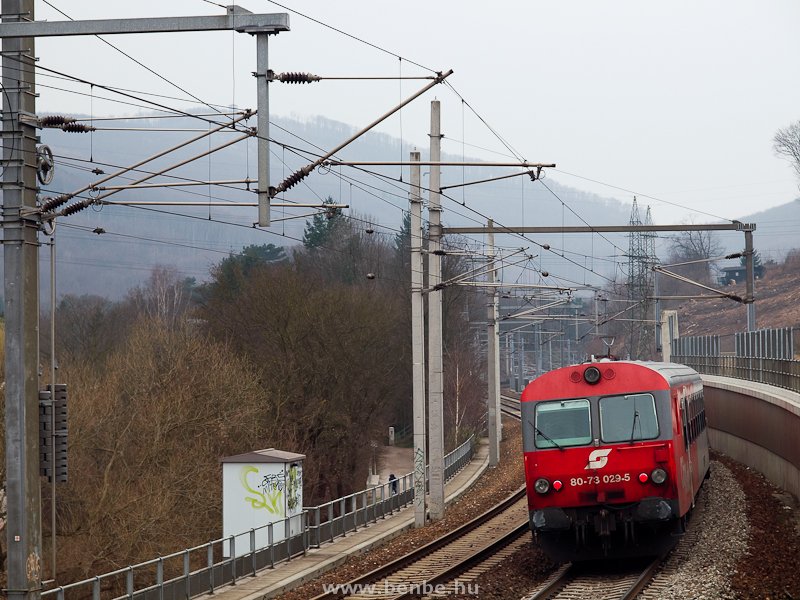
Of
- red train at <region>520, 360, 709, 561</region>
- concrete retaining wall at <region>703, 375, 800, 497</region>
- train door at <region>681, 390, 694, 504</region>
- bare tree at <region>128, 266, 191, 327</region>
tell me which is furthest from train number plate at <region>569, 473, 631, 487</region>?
bare tree at <region>128, 266, 191, 327</region>

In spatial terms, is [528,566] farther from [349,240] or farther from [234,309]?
[349,240]

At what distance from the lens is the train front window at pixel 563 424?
55.6ft

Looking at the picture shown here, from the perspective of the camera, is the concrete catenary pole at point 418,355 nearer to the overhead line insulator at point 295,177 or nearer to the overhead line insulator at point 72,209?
the overhead line insulator at point 295,177

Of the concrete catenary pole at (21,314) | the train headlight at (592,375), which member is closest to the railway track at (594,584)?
the train headlight at (592,375)

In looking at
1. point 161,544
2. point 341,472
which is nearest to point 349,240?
point 341,472

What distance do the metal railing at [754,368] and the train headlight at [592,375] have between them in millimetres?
12550

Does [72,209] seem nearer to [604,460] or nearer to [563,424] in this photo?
[563,424]

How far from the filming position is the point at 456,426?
54188 mm

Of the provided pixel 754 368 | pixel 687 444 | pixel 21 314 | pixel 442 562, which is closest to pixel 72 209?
pixel 21 314

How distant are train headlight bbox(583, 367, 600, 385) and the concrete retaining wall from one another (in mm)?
8161

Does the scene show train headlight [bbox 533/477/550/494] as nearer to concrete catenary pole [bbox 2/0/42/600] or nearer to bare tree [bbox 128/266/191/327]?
concrete catenary pole [bbox 2/0/42/600]

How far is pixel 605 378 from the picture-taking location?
677 inches

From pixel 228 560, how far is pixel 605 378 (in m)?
6.52

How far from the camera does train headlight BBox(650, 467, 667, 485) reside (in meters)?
16.3
